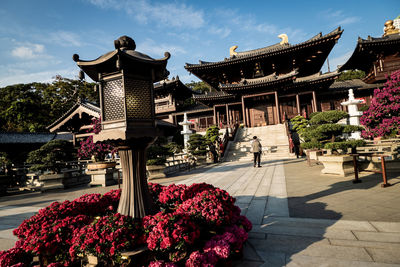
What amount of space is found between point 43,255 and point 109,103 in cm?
198

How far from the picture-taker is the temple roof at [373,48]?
64.0 feet

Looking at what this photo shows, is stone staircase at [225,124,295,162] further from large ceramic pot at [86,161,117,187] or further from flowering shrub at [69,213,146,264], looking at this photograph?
flowering shrub at [69,213,146,264]

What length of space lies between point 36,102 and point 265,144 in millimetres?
36188

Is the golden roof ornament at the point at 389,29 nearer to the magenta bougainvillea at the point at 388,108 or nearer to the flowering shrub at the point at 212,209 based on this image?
the magenta bougainvillea at the point at 388,108

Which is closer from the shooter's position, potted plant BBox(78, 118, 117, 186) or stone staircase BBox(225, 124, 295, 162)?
potted plant BBox(78, 118, 117, 186)

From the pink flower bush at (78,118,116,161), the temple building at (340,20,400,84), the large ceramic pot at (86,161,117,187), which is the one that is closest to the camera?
the large ceramic pot at (86,161,117,187)

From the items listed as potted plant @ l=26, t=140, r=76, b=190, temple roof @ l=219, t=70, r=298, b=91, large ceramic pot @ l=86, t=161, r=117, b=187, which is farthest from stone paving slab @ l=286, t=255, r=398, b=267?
temple roof @ l=219, t=70, r=298, b=91

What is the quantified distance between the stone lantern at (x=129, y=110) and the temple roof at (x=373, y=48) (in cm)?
2533

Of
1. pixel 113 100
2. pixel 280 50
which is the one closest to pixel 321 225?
pixel 113 100

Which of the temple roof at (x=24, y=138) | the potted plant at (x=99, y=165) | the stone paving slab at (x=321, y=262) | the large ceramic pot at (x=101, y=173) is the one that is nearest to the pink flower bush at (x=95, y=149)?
the potted plant at (x=99, y=165)

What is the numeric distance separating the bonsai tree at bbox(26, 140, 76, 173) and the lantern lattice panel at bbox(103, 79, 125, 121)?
8736 mm

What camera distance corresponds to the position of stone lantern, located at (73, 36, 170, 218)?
2650 mm

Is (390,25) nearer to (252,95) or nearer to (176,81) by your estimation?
(252,95)

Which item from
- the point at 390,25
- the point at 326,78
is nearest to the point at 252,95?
the point at 326,78
